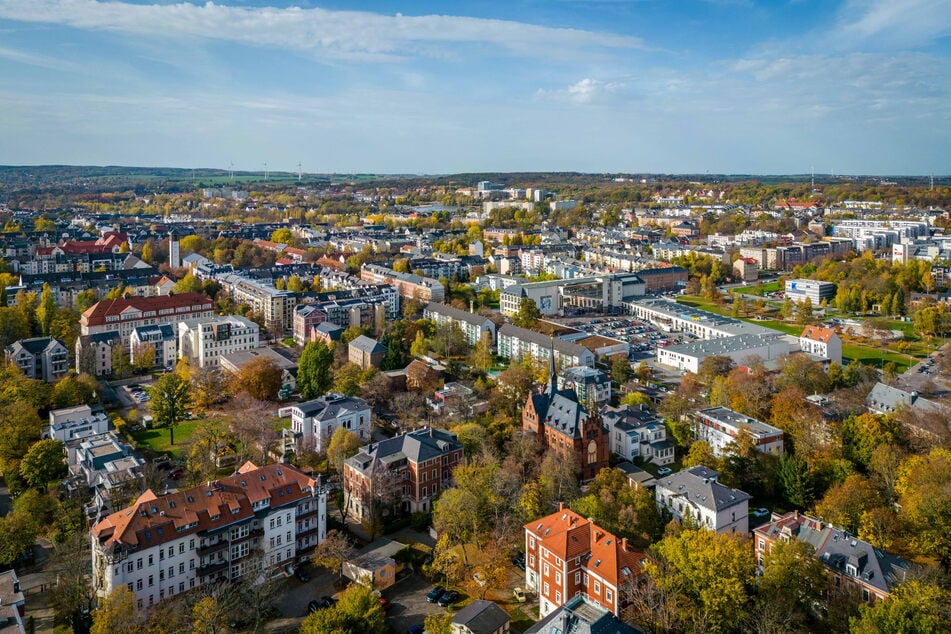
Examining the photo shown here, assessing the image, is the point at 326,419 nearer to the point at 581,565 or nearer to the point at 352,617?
the point at 352,617

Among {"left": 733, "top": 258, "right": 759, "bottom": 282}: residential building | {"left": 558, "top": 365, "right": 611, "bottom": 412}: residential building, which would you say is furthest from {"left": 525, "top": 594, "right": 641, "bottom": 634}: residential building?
{"left": 733, "top": 258, "right": 759, "bottom": 282}: residential building

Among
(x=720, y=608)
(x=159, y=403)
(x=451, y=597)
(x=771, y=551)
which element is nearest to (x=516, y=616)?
(x=451, y=597)

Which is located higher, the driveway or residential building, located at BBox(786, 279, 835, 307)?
residential building, located at BBox(786, 279, 835, 307)

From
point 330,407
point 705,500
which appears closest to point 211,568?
point 330,407

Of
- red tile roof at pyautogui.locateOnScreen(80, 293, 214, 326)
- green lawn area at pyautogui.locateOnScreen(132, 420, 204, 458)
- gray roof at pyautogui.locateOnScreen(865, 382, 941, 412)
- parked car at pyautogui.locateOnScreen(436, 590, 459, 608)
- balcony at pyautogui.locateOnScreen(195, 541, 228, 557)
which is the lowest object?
parked car at pyautogui.locateOnScreen(436, 590, 459, 608)

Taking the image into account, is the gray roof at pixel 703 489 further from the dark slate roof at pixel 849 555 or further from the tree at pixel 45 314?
the tree at pixel 45 314

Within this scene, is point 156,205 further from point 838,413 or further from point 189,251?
point 838,413

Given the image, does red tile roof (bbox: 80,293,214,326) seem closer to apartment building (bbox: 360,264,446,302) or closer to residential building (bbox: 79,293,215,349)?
residential building (bbox: 79,293,215,349)
